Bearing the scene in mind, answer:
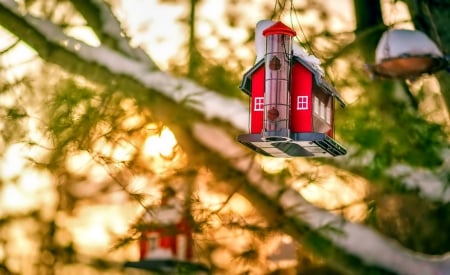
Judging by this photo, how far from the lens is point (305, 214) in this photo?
502cm

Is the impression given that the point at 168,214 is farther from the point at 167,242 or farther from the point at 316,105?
the point at 316,105

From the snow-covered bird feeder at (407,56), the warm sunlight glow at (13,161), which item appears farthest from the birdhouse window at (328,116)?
the warm sunlight glow at (13,161)

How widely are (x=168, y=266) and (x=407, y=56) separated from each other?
9.60 feet

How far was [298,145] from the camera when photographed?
7.92ft

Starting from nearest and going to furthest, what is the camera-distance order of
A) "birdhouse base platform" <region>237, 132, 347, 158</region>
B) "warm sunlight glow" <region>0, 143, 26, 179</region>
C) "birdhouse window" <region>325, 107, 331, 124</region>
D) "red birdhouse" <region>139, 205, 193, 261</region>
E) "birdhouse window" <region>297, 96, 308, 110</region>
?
"birdhouse base platform" <region>237, 132, 347, 158</region> < "birdhouse window" <region>297, 96, 308, 110</region> < "birdhouse window" <region>325, 107, 331, 124</region> < "red birdhouse" <region>139, 205, 193, 261</region> < "warm sunlight glow" <region>0, 143, 26, 179</region>

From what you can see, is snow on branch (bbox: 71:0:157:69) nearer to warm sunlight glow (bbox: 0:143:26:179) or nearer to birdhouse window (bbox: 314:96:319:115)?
warm sunlight glow (bbox: 0:143:26:179)

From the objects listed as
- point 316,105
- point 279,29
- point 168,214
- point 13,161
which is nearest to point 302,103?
point 316,105

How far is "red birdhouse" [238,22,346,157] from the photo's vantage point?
2.35 metres

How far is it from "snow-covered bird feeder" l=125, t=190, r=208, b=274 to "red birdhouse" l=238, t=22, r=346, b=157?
2.39 m

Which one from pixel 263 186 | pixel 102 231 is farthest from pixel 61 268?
pixel 263 186

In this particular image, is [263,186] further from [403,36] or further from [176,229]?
[403,36]

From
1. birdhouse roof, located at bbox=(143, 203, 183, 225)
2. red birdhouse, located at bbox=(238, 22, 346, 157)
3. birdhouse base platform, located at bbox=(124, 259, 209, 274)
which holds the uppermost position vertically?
red birdhouse, located at bbox=(238, 22, 346, 157)

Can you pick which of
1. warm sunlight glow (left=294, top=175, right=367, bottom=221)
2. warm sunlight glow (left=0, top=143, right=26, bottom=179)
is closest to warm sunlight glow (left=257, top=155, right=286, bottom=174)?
warm sunlight glow (left=294, top=175, right=367, bottom=221)

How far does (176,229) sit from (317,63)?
8.72 ft
